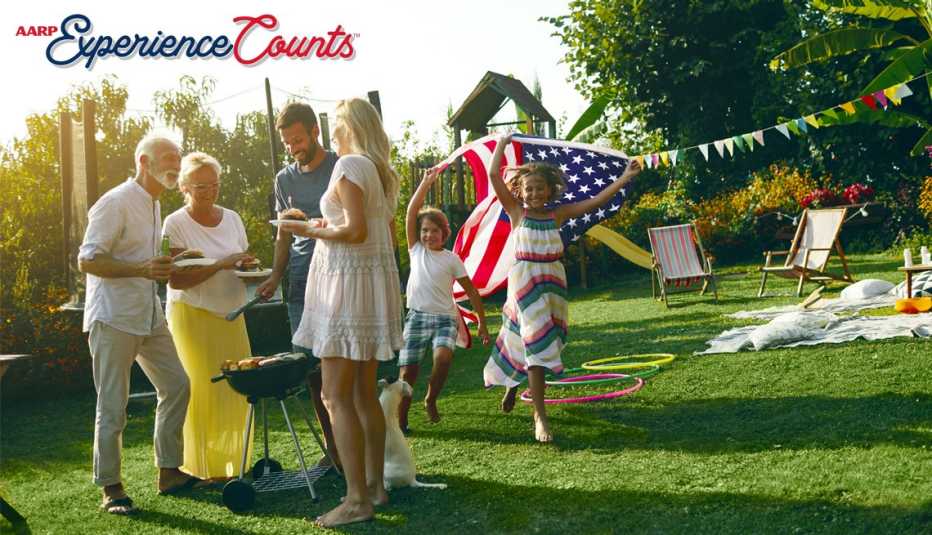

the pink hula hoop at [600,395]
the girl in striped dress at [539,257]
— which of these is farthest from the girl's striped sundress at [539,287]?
the pink hula hoop at [600,395]

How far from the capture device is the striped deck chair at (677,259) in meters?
13.6

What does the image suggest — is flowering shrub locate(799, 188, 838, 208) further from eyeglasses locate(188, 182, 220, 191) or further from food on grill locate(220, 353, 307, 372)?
food on grill locate(220, 353, 307, 372)

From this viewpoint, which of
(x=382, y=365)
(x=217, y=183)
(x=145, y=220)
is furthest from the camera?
(x=382, y=365)

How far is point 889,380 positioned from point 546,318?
8.45 feet

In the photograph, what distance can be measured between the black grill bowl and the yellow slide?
13.4m

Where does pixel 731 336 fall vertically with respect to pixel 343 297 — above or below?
below

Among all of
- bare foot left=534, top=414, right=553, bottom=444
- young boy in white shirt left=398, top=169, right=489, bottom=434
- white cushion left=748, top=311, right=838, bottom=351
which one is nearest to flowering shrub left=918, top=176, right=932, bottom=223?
white cushion left=748, top=311, right=838, bottom=351

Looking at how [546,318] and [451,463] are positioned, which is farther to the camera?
[546,318]

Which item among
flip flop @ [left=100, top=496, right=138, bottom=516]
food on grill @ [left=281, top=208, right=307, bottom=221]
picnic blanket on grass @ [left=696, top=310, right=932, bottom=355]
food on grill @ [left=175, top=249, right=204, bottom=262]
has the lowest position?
flip flop @ [left=100, top=496, right=138, bottom=516]

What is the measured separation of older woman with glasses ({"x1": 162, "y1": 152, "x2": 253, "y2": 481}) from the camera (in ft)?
17.4

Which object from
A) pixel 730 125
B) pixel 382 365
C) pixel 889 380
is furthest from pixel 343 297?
pixel 730 125

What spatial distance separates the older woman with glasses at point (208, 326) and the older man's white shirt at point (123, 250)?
0.25 m

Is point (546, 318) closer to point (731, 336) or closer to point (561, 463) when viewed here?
point (561, 463)

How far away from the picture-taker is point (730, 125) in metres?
24.3
